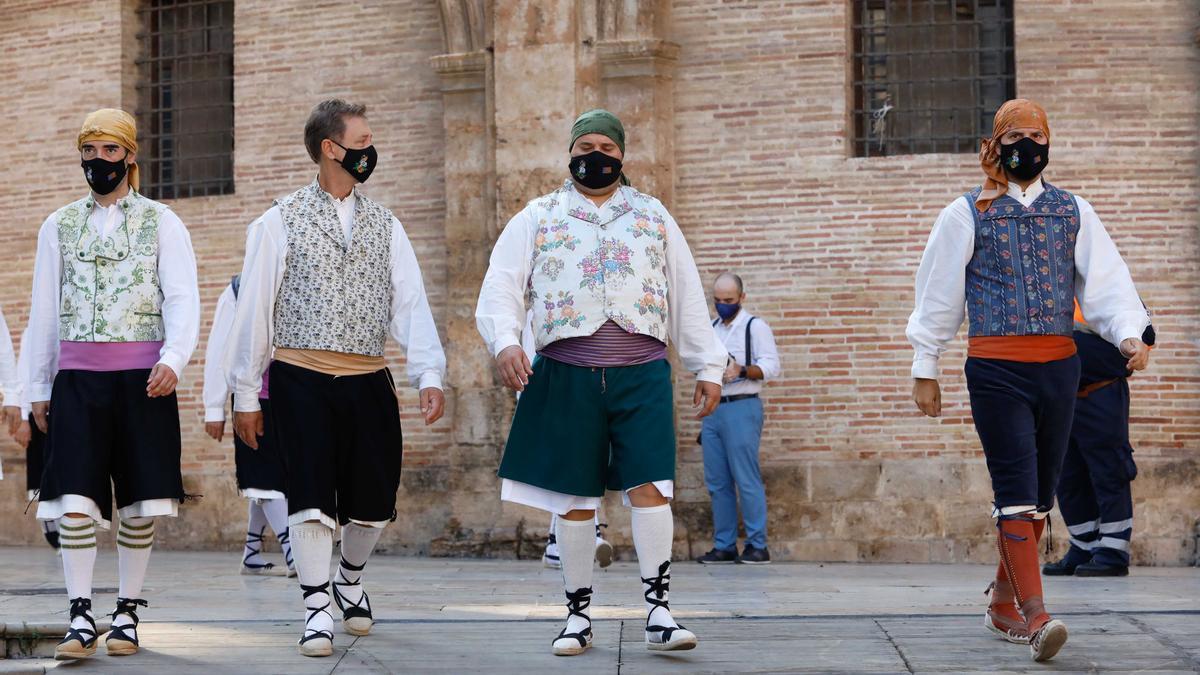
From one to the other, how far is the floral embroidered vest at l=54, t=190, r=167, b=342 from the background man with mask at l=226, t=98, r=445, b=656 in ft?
1.23

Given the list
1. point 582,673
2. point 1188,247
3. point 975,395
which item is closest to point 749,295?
point 1188,247

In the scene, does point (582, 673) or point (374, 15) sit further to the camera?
point (374, 15)

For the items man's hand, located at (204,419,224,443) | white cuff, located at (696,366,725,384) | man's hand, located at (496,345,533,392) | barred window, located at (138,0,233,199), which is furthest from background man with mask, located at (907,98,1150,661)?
barred window, located at (138,0,233,199)

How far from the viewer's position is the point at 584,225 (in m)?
5.87

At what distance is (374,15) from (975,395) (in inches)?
306

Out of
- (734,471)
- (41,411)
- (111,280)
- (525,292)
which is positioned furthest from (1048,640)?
(734,471)

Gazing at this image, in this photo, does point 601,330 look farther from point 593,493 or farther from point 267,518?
point 267,518

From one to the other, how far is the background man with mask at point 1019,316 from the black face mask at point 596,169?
4.02 ft

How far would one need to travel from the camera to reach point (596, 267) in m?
5.78

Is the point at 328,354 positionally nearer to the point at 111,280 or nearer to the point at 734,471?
the point at 111,280

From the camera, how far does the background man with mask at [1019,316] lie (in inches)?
225

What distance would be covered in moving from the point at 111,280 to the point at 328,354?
0.88 meters

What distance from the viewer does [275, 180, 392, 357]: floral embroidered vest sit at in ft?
19.2

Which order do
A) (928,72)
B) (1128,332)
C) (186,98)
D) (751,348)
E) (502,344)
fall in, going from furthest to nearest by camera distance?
(186,98), (928,72), (751,348), (1128,332), (502,344)
